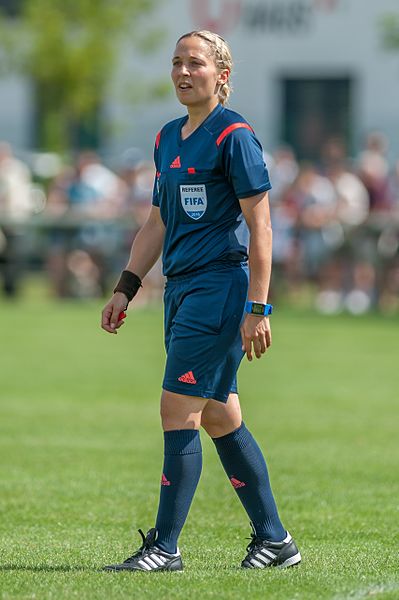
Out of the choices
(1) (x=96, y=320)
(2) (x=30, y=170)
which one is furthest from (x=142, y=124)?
(1) (x=96, y=320)

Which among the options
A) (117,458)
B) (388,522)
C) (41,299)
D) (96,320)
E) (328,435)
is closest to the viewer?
A: (388,522)

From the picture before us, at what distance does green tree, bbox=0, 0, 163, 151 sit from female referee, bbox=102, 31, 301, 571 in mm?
27694

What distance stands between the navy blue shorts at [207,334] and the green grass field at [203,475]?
0.76 m

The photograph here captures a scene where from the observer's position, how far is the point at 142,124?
3856cm

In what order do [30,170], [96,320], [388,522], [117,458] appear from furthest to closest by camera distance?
[30,170]
[96,320]
[117,458]
[388,522]

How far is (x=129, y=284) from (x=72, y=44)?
27950mm

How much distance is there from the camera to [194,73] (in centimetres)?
576

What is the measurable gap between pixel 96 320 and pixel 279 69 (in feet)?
66.1

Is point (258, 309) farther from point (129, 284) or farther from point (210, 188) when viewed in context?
point (129, 284)

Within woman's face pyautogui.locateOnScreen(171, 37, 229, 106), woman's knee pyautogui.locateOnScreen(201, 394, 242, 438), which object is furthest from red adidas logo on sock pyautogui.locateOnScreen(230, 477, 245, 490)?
woman's face pyautogui.locateOnScreen(171, 37, 229, 106)

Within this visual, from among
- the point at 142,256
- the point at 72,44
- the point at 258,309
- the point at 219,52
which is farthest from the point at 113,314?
the point at 72,44

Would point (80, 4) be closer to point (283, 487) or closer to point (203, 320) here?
point (283, 487)

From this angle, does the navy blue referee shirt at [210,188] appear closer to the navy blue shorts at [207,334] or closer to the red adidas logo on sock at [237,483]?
the navy blue shorts at [207,334]

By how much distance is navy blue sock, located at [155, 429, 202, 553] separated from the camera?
5.81 m
